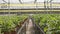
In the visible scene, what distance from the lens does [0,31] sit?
107 inches

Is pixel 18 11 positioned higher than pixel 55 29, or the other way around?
pixel 55 29

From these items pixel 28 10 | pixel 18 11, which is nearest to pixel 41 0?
pixel 28 10

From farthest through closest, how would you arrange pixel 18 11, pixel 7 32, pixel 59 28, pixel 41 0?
1. pixel 41 0
2. pixel 18 11
3. pixel 7 32
4. pixel 59 28

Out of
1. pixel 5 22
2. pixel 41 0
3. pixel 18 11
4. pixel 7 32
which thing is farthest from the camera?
pixel 41 0

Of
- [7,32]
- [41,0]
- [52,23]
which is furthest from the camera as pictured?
[41,0]

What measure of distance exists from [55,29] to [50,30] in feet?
0.30

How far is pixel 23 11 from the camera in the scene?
8.75 metres

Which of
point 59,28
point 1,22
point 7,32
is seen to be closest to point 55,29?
point 59,28

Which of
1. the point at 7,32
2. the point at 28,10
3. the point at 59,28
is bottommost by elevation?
the point at 28,10

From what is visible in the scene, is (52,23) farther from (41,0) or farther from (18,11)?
(41,0)

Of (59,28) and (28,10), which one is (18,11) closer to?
(28,10)

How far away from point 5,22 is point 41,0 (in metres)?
7.30

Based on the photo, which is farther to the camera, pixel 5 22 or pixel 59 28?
pixel 5 22

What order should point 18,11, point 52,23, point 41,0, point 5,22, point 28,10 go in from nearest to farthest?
point 52,23, point 5,22, point 18,11, point 28,10, point 41,0
